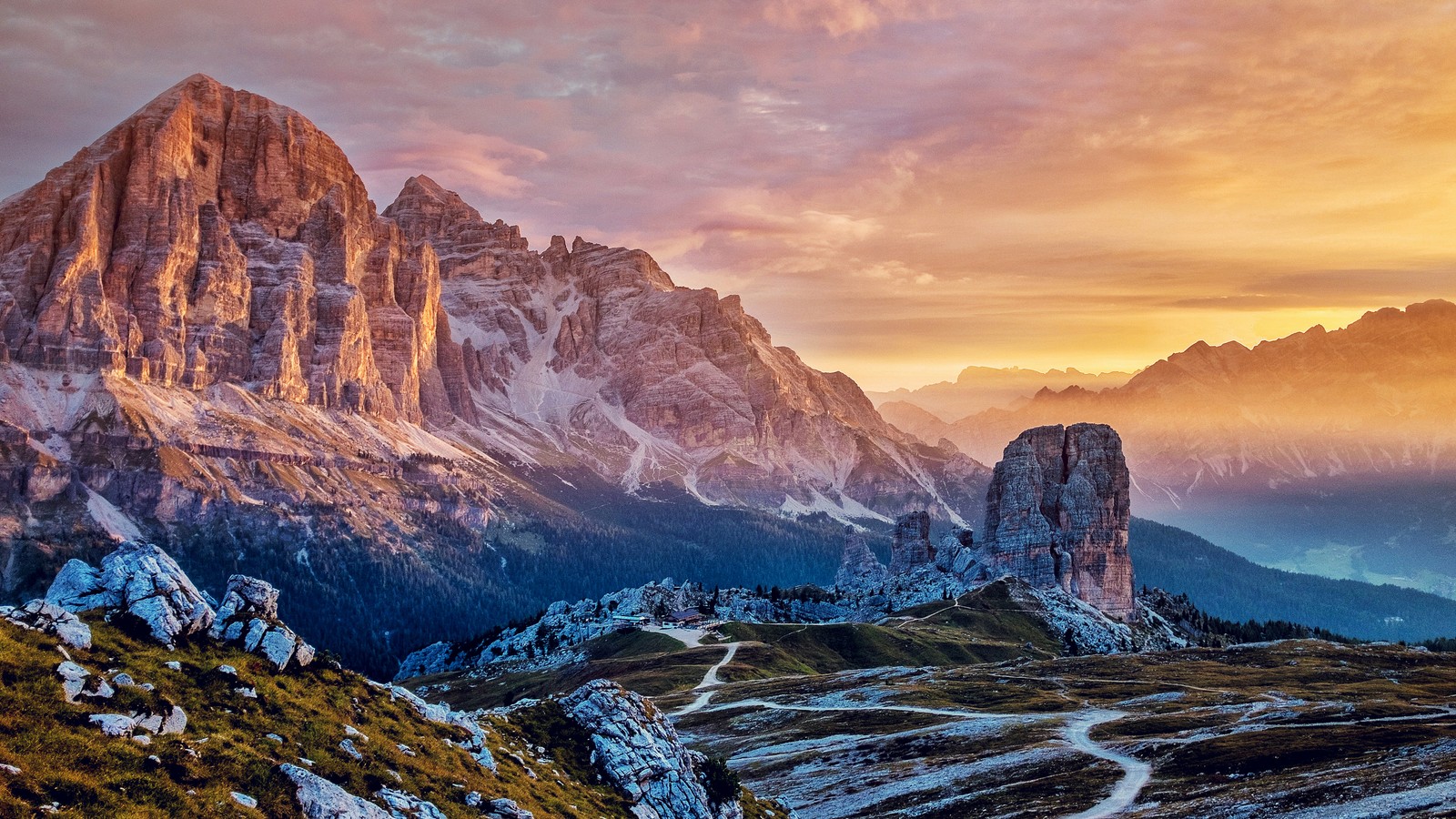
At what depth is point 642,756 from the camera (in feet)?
274

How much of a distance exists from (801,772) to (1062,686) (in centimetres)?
6028

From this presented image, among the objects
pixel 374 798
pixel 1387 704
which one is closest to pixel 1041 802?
pixel 1387 704

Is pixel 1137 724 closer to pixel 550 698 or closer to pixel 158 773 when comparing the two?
pixel 550 698

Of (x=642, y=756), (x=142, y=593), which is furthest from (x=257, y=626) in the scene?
(x=642, y=756)

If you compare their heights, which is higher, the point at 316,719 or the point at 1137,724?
the point at 316,719

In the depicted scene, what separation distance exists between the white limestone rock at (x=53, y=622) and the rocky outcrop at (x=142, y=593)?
3853 millimetres

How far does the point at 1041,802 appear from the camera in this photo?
322 ft

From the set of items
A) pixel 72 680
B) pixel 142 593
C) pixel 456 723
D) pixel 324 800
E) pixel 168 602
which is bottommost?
pixel 456 723

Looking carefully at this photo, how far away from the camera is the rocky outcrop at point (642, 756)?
265 ft

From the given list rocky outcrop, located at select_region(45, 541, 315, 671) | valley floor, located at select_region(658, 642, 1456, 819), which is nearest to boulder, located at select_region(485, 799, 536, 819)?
rocky outcrop, located at select_region(45, 541, 315, 671)

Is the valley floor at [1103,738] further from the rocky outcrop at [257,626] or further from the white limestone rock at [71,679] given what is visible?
the white limestone rock at [71,679]

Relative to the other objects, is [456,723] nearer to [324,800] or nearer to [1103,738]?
[324,800]

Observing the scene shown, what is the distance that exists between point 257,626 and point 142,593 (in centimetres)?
584

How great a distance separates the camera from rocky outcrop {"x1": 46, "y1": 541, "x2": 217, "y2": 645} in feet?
191
